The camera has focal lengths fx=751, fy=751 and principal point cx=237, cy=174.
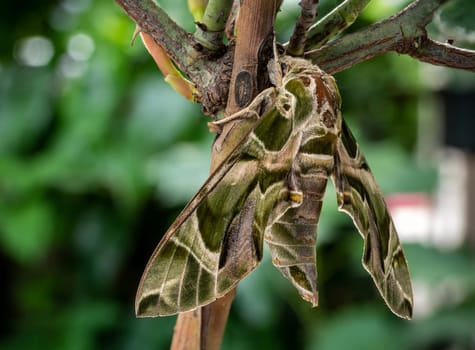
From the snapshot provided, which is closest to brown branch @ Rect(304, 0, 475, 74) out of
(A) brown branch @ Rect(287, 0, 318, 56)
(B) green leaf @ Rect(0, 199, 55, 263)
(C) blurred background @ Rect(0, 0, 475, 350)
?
(A) brown branch @ Rect(287, 0, 318, 56)

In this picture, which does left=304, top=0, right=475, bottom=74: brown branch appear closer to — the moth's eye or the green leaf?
the moth's eye

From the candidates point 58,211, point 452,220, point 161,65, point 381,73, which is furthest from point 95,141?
point 452,220

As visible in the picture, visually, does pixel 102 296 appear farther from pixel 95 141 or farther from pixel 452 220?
pixel 452 220

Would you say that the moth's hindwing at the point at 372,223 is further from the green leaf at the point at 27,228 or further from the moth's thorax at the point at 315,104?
the green leaf at the point at 27,228

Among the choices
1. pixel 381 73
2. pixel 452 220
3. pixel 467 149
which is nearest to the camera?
pixel 381 73

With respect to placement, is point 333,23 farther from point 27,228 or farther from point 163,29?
point 27,228

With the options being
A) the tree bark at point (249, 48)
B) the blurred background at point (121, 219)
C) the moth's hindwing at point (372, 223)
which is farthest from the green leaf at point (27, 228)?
the tree bark at point (249, 48)
